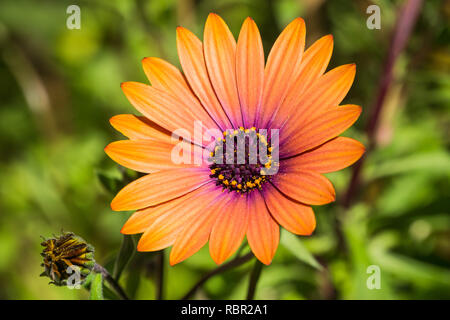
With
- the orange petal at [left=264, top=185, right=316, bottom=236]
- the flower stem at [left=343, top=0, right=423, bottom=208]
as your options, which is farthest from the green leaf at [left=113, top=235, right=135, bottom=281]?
the flower stem at [left=343, top=0, right=423, bottom=208]

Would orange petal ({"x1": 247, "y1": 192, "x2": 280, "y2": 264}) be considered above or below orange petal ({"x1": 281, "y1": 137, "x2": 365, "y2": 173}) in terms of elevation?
below

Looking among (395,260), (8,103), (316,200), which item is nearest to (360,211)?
(395,260)

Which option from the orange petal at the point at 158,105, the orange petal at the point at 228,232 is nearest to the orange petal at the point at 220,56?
the orange petal at the point at 158,105

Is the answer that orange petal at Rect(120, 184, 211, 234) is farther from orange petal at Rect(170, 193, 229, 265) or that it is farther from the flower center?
the flower center

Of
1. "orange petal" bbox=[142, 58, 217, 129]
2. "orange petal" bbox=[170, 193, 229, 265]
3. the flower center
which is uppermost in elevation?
"orange petal" bbox=[142, 58, 217, 129]

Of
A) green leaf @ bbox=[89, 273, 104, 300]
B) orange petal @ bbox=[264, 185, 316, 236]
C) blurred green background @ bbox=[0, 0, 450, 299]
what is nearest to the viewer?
orange petal @ bbox=[264, 185, 316, 236]

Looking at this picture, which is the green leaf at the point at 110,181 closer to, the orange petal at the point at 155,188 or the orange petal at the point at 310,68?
the orange petal at the point at 155,188
